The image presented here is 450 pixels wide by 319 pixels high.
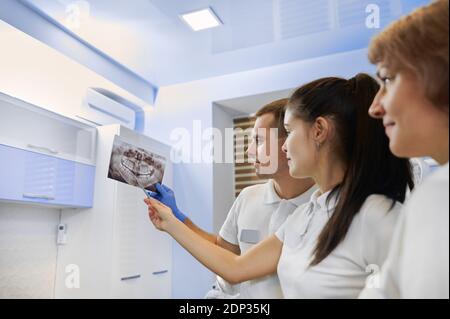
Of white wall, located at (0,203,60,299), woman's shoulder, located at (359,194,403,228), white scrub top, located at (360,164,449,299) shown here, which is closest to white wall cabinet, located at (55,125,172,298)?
white wall, located at (0,203,60,299)

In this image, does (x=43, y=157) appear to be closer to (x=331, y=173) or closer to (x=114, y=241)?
(x=114, y=241)

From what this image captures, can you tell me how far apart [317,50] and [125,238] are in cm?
81

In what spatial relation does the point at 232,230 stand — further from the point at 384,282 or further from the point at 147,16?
the point at 147,16

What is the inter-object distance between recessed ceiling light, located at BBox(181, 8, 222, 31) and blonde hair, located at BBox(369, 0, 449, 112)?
937 mm

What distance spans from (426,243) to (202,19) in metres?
1.10

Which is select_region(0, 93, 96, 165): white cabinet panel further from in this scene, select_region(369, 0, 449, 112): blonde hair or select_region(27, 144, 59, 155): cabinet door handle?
select_region(369, 0, 449, 112): blonde hair

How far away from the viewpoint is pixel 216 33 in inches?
49.7

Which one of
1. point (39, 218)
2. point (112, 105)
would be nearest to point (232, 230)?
point (112, 105)

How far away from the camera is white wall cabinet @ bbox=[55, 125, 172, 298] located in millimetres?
882

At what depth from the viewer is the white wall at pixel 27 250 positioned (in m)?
1.07

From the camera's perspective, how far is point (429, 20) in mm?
284

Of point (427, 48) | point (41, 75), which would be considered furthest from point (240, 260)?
point (41, 75)

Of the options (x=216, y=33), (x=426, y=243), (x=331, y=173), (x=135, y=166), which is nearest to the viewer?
(x=426, y=243)

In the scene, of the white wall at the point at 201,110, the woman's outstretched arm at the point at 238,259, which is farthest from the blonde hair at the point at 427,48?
the white wall at the point at 201,110
